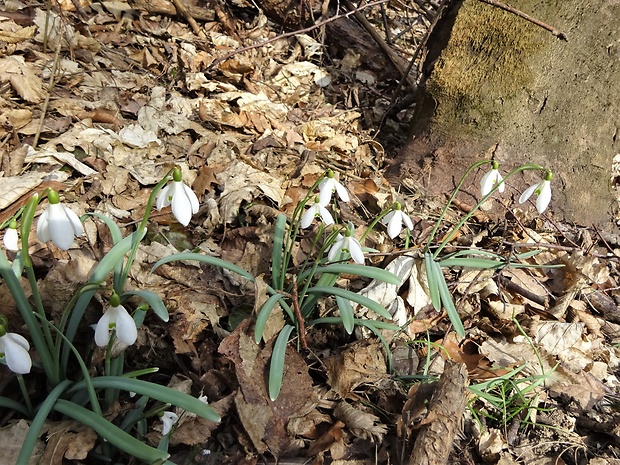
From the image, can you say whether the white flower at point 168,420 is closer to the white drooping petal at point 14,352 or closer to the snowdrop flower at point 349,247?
the white drooping petal at point 14,352

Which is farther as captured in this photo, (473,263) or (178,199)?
(473,263)

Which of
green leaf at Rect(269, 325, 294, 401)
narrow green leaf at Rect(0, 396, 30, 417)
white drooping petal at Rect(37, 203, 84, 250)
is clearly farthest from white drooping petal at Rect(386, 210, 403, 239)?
narrow green leaf at Rect(0, 396, 30, 417)

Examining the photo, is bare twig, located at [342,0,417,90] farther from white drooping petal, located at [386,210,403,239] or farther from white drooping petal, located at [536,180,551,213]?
white drooping petal, located at [386,210,403,239]

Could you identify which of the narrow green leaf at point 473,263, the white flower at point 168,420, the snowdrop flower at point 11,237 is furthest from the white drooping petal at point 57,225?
the narrow green leaf at point 473,263

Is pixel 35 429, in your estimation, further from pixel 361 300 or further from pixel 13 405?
pixel 361 300

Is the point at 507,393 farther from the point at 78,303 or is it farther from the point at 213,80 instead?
the point at 213,80

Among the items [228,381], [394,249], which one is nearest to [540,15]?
[394,249]

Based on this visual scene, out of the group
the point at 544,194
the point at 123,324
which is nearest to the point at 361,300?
the point at 123,324

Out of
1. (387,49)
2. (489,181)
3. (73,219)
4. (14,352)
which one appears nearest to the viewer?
(14,352)
